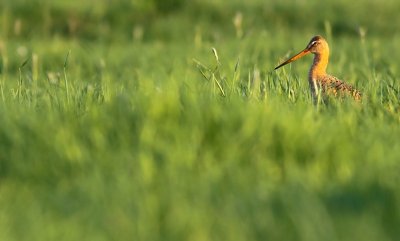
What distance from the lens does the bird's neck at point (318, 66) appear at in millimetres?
6887

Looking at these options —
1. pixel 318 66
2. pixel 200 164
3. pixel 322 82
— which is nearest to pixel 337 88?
pixel 322 82

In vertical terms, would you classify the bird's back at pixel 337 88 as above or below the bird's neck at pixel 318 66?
below

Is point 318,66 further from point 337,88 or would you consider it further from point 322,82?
point 337,88

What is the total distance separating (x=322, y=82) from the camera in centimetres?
655

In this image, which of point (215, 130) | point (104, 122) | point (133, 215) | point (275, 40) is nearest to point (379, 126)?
point (215, 130)

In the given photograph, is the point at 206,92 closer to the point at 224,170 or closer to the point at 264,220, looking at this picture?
the point at 224,170

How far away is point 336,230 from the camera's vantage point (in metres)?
3.20

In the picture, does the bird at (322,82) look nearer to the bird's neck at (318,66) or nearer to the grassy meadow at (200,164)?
the bird's neck at (318,66)

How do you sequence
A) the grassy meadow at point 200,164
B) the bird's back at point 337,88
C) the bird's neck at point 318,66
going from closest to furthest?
the grassy meadow at point 200,164, the bird's back at point 337,88, the bird's neck at point 318,66

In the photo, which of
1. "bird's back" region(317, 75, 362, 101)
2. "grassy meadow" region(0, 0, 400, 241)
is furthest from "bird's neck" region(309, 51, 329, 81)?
"grassy meadow" region(0, 0, 400, 241)

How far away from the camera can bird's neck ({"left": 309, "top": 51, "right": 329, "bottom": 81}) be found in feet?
22.6

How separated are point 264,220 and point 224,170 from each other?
632mm

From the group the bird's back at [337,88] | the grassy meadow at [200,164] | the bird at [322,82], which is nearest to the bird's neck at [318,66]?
the bird at [322,82]

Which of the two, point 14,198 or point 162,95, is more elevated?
point 162,95
